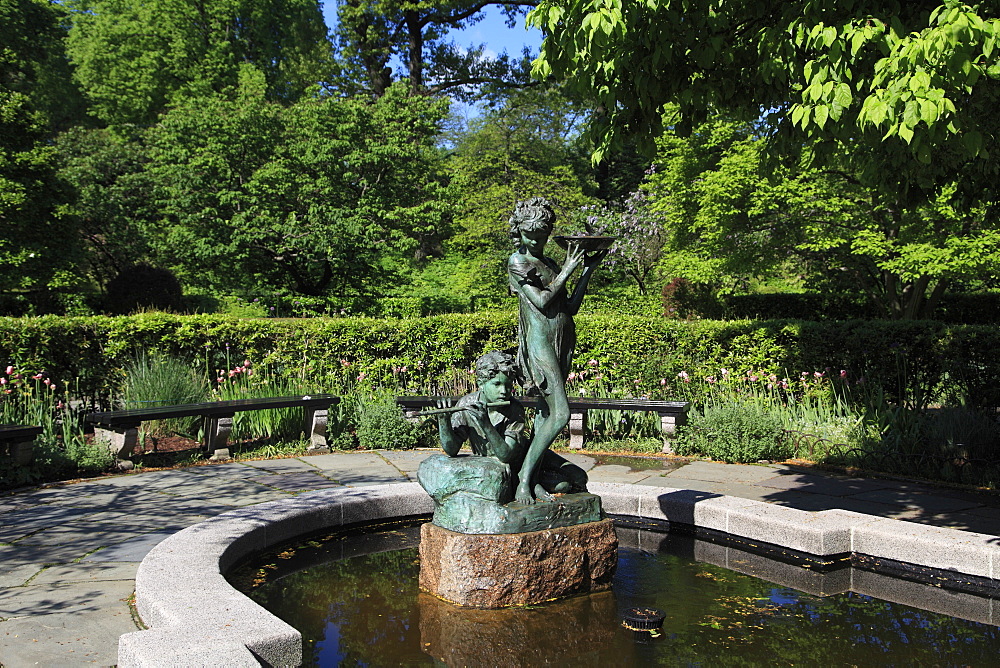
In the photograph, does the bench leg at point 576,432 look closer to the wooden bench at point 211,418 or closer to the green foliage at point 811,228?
the wooden bench at point 211,418

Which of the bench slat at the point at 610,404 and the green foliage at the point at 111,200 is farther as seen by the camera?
the green foliage at the point at 111,200

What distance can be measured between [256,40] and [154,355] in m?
24.7

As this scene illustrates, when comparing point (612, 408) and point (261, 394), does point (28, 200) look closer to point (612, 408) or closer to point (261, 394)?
point (261, 394)

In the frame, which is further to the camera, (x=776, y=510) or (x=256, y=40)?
(x=256, y=40)

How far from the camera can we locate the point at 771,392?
402 inches

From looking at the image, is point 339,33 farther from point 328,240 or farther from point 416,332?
point 416,332

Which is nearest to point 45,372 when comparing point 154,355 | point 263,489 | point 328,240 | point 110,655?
point 154,355

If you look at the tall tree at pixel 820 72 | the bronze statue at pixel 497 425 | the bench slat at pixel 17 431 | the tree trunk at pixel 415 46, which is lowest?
the bench slat at pixel 17 431

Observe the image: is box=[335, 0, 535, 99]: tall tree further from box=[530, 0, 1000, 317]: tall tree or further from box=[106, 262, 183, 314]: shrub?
box=[530, 0, 1000, 317]: tall tree

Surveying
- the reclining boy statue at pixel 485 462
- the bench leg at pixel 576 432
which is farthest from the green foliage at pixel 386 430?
the reclining boy statue at pixel 485 462

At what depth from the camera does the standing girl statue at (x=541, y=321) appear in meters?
→ 4.46

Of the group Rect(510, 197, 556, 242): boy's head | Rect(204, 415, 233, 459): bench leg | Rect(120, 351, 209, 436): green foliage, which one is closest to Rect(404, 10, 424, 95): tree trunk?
Rect(120, 351, 209, 436): green foliage

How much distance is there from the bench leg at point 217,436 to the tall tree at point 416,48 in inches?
741

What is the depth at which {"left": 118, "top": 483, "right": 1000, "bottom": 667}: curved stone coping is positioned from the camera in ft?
10.1
